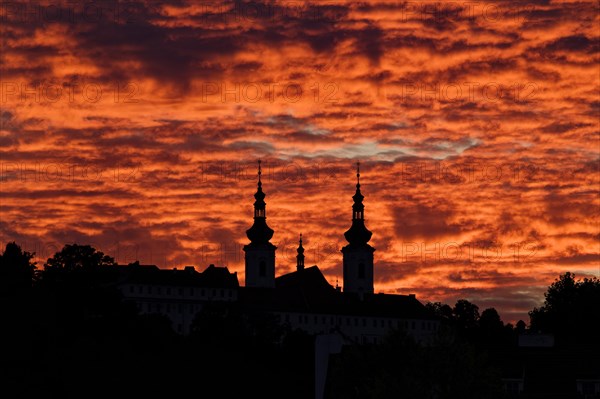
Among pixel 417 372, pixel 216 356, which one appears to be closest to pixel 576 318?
pixel 216 356

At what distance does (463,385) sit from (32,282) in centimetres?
10648

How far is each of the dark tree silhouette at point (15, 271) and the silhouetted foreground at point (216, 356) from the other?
0.26 meters

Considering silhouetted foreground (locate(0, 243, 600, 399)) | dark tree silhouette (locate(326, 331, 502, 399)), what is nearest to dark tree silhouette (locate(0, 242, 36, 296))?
silhouetted foreground (locate(0, 243, 600, 399))

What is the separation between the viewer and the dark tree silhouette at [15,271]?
160488 mm

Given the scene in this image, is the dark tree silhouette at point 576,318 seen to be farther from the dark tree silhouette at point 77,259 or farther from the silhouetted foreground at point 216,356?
the dark tree silhouette at point 77,259

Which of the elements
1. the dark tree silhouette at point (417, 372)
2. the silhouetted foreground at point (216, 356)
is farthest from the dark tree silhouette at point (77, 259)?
the dark tree silhouette at point (417, 372)

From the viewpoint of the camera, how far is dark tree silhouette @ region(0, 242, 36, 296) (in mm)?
160488

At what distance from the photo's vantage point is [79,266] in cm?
17475

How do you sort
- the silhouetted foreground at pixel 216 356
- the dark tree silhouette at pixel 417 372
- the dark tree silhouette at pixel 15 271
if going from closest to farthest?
1. the dark tree silhouette at pixel 417 372
2. the silhouetted foreground at pixel 216 356
3. the dark tree silhouette at pixel 15 271

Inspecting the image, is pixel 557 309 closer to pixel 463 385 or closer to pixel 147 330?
pixel 147 330

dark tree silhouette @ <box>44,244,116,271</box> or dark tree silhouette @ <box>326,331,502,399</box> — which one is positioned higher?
dark tree silhouette @ <box>44,244,116,271</box>

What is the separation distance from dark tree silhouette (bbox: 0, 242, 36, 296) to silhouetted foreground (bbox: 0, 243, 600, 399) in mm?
259

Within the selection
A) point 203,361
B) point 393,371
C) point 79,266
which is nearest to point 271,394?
point 203,361

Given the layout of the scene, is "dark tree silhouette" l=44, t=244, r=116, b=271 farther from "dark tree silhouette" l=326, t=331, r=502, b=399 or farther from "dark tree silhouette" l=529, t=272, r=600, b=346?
"dark tree silhouette" l=326, t=331, r=502, b=399
